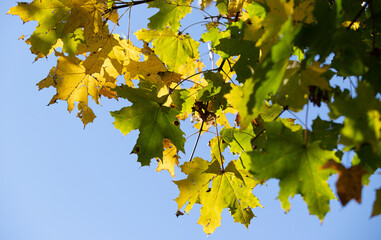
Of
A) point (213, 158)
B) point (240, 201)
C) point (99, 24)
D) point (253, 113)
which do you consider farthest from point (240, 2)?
point (240, 201)

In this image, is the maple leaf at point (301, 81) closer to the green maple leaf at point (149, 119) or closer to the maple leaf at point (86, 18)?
the green maple leaf at point (149, 119)

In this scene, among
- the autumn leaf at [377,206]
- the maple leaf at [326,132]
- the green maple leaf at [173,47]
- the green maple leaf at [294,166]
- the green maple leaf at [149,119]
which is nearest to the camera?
the autumn leaf at [377,206]

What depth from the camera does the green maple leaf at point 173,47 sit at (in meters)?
2.38

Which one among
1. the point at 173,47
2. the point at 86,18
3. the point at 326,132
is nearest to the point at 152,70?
the point at 173,47

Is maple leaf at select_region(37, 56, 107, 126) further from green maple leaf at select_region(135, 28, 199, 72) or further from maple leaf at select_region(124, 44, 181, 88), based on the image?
green maple leaf at select_region(135, 28, 199, 72)

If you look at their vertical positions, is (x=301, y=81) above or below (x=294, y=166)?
above

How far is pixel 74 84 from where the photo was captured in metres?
2.49

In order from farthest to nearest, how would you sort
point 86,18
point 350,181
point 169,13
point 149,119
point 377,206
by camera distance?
point 169,13 < point 86,18 < point 149,119 < point 350,181 < point 377,206

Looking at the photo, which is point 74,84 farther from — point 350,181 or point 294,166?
point 350,181

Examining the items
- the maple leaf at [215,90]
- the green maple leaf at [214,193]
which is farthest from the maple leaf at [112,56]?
the green maple leaf at [214,193]

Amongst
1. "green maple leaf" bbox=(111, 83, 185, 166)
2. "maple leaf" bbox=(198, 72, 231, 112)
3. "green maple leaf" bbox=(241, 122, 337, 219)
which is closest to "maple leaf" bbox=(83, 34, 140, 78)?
"green maple leaf" bbox=(111, 83, 185, 166)

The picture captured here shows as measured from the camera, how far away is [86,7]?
218 centimetres

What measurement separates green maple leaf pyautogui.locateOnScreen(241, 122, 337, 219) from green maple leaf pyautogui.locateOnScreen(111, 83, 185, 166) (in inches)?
33.1

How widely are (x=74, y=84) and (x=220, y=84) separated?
49.9 inches
